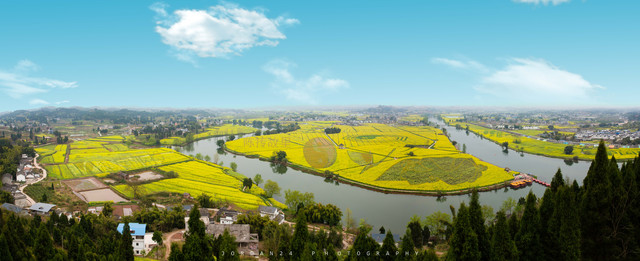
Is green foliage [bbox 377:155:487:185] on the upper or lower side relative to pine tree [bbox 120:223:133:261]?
lower

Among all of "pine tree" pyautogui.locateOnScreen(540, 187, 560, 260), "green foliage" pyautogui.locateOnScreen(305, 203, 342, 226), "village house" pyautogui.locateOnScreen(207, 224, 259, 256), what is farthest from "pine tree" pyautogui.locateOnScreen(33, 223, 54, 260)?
"pine tree" pyautogui.locateOnScreen(540, 187, 560, 260)

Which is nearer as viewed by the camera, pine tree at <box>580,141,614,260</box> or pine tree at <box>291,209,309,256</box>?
pine tree at <box>580,141,614,260</box>

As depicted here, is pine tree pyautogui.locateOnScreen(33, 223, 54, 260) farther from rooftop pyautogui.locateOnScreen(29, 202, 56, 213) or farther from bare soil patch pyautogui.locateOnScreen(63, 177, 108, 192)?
bare soil patch pyautogui.locateOnScreen(63, 177, 108, 192)

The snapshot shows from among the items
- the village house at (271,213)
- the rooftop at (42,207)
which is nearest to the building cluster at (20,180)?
the rooftop at (42,207)

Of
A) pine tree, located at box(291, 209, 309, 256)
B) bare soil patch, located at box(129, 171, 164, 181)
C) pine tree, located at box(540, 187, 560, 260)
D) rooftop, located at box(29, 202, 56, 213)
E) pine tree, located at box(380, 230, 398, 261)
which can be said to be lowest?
bare soil patch, located at box(129, 171, 164, 181)

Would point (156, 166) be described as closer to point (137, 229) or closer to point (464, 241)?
point (137, 229)

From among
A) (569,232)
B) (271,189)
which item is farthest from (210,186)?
(569,232)

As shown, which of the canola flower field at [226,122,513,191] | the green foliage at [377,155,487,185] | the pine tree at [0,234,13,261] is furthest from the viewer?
the green foliage at [377,155,487,185]
